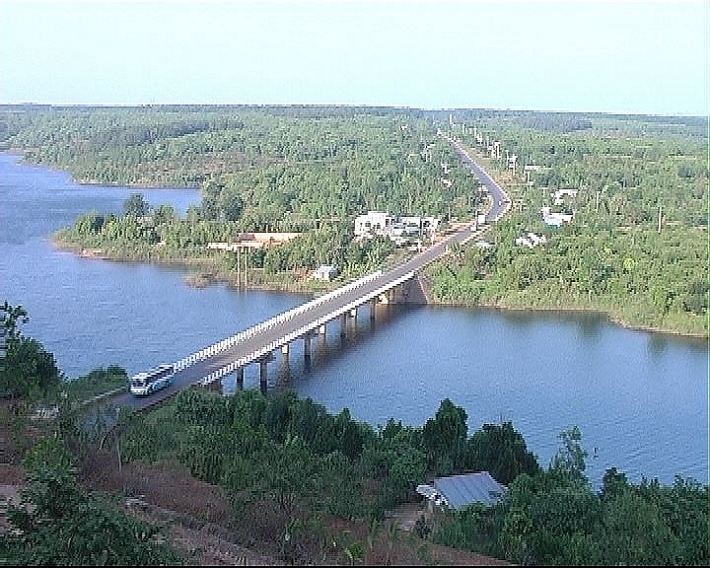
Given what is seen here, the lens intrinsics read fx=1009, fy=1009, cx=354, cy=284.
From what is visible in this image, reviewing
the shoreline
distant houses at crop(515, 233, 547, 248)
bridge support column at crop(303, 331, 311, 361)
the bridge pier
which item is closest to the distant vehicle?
the bridge pier

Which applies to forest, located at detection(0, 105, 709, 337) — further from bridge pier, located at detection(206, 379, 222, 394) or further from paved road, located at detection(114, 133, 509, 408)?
bridge pier, located at detection(206, 379, 222, 394)

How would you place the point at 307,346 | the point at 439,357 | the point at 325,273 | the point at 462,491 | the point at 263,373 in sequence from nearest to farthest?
1. the point at 462,491
2. the point at 263,373
3. the point at 439,357
4. the point at 307,346
5. the point at 325,273

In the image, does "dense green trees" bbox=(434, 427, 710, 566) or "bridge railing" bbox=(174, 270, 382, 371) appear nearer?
"dense green trees" bbox=(434, 427, 710, 566)

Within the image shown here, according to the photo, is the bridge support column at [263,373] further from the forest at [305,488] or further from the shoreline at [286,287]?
the shoreline at [286,287]

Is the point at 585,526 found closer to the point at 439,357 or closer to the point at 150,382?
the point at 150,382

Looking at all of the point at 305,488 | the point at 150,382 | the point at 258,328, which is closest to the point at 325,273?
the point at 258,328

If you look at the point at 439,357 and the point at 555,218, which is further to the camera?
the point at 555,218

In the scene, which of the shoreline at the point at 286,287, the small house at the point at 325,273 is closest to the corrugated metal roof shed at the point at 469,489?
the shoreline at the point at 286,287
